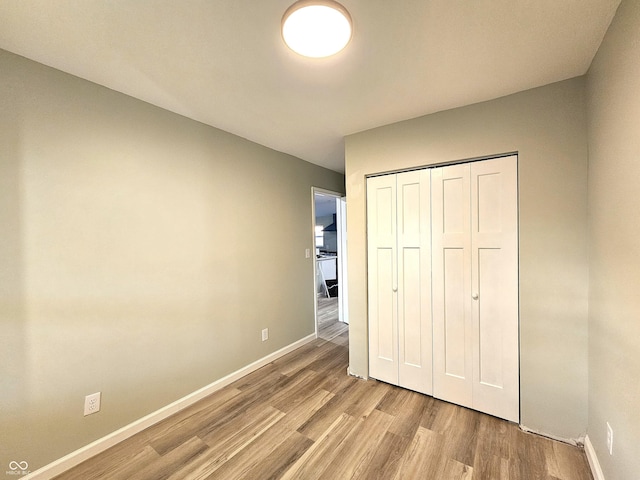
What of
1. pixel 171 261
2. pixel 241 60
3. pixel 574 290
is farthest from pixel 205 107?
pixel 574 290

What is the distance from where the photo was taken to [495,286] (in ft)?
6.33

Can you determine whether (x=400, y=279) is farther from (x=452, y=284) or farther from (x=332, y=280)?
(x=332, y=280)

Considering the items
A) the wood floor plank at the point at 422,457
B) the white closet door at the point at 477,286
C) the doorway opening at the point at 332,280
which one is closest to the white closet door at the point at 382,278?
the white closet door at the point at 477,286

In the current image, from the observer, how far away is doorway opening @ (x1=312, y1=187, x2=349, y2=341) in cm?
385

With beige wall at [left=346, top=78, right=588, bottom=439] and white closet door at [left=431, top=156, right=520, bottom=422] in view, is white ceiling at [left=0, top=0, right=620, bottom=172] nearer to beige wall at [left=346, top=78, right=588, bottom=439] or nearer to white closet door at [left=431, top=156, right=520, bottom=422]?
beige wall at [left=346, top=78, right=588, bottom=439]

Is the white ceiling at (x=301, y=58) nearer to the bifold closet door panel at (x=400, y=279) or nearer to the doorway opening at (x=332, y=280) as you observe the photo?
the bifold closet door panel at (x=400, y=279)

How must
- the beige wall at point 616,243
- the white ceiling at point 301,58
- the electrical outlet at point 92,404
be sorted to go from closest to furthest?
the beige wall at point 616,243 → the white ceiling at point 301,58 → the electrical outlet at point 92,404

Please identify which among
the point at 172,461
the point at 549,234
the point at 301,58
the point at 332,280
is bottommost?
the point at 172,461

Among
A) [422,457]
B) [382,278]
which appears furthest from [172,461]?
[382,278]

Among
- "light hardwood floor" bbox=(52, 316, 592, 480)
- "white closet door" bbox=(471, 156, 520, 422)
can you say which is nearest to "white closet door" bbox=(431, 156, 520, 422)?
"white closet door" bbox=(471, 156, 520, 422)

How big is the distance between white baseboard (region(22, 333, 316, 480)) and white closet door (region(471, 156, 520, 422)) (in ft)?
7.13

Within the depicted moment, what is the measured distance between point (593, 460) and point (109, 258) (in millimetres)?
3276

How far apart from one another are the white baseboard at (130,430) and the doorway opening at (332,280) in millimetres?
1461

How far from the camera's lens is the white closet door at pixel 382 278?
2.39m
